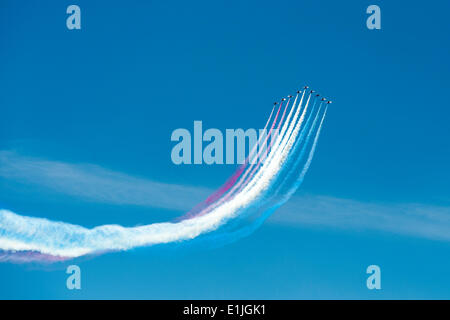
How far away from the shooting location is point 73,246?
70.4ft
